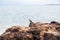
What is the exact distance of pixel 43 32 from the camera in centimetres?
441

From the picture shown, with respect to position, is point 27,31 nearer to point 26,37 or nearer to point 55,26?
point 26,37

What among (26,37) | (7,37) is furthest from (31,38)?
(7,37)

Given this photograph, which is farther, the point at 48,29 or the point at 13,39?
the point at 48,29

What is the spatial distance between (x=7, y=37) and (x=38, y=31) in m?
0.61

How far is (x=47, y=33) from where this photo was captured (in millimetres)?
4336

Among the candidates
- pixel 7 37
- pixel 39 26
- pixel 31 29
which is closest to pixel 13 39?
pixel 7 37

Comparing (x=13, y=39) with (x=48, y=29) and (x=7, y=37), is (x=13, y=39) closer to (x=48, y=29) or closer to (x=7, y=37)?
(x=7, y=37)

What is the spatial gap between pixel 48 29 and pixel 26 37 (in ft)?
1.92

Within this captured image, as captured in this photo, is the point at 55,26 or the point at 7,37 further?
the point at 55,26

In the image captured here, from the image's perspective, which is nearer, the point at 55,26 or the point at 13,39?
the point at 13,39

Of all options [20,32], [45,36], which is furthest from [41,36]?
[20,32]

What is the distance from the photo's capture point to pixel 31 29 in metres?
4.49

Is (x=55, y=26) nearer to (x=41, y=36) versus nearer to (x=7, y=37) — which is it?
(x=41, y=36)

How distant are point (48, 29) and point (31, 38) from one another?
0.50 metres
